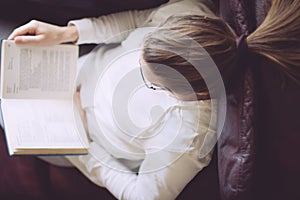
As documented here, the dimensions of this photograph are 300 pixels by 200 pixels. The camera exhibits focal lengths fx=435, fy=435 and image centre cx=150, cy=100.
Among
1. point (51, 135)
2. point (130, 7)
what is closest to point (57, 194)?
point (51, 135)

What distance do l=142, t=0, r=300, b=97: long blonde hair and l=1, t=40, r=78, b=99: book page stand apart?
32 cm

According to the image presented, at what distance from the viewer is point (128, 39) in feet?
3.22

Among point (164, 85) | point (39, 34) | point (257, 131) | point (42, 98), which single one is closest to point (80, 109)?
point (42, 98)

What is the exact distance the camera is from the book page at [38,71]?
946mm

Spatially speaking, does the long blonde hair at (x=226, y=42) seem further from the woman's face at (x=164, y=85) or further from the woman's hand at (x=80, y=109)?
the woman's hand at (x=80, y=109)

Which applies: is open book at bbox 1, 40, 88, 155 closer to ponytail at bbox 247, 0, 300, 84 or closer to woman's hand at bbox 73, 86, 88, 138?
woman's hand at bbox 73, 86, 88, 138

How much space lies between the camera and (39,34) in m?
0.97

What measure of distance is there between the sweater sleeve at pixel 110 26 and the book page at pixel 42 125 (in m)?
0.17

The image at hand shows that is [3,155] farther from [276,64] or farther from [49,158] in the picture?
[276,64]

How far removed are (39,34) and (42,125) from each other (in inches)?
8.1

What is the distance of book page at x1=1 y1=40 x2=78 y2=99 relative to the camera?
946mm

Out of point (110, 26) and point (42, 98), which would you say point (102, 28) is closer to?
point (110, 26)

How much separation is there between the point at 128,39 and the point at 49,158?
36 cm

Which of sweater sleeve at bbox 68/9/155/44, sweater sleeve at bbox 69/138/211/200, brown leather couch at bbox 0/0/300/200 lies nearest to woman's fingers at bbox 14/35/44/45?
sweater sleeve at bbox 68/9/155/44
